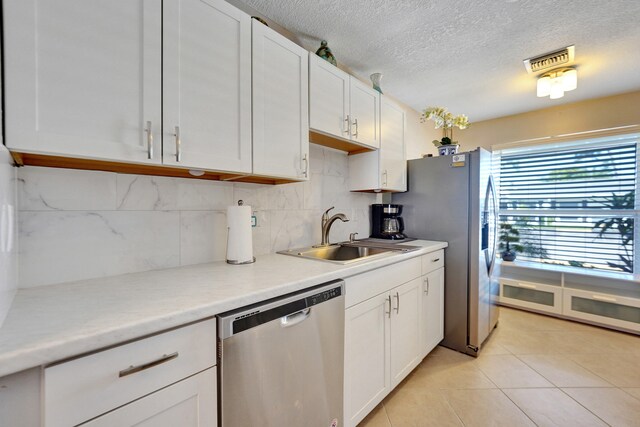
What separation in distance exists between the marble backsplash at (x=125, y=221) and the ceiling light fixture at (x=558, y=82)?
249cm

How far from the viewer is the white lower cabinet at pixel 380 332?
4.59 ft

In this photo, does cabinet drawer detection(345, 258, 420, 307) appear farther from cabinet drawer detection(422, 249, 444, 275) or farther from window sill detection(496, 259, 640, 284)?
window sill detection(496, 259, 640, 284)

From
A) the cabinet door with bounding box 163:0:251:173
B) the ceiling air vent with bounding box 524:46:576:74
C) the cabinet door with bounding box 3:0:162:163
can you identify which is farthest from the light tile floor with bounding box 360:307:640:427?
the ceiling air vent with bounding box 524:46:576:74

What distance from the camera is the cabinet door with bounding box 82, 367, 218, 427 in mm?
701

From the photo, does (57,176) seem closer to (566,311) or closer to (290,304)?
(290,304)

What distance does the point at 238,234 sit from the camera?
4.72ft

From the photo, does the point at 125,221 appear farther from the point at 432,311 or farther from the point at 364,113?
the point at 432,311

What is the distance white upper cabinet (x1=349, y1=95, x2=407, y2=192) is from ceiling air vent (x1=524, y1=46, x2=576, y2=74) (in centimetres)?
111

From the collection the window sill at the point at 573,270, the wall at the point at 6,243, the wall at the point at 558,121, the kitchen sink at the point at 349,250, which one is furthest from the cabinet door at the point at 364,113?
the wall at the point at 558,121

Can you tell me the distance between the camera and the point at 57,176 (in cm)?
107

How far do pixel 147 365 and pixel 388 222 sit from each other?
7.17 feet

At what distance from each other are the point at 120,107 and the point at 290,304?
3.03 feet

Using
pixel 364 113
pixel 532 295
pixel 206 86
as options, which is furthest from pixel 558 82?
pixel 206 86

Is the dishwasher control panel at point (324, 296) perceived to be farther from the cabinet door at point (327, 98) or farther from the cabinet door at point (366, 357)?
the cabinet door at point (327, 98)
